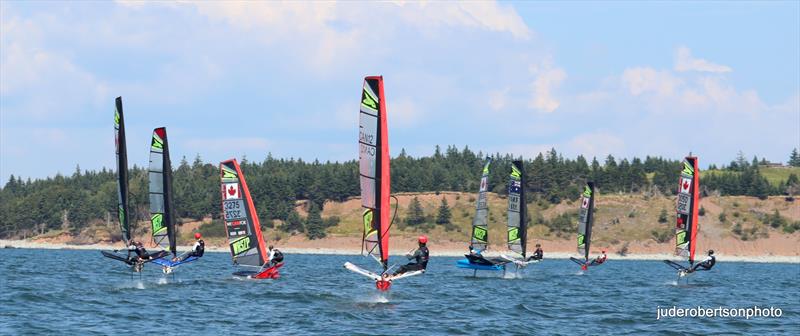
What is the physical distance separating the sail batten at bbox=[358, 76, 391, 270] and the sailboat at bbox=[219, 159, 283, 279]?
647 inches

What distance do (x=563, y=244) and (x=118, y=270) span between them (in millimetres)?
113904

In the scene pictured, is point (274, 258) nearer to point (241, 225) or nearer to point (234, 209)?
point (241, 225)

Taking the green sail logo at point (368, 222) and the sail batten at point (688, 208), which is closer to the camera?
the green sail logo at point (368, 222)

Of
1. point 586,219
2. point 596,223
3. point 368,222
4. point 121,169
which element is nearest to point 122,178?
point 121,169

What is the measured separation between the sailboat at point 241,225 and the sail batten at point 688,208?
76.6 ft

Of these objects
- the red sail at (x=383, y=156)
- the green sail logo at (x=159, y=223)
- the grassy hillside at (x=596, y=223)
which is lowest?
the grassy hillside at (x=596, y=223)

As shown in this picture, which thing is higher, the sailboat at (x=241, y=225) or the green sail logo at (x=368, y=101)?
the green sail logo at (x=368, y=101)

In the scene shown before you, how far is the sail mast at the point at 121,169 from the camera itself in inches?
1850

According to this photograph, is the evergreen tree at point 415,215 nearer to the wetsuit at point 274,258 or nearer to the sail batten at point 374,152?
the wetsuit at point 274,258

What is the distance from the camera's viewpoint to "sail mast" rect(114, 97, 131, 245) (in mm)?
47000

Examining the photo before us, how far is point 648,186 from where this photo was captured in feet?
654

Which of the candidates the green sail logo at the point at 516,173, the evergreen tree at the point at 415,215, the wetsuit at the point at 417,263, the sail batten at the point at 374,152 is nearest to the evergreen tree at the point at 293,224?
the evergreen tree at the point at 415,215

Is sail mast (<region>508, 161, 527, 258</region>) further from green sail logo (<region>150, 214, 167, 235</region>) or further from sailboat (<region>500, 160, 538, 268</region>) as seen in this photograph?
green sail logo (<region>150, 214, 167, 235</region>)

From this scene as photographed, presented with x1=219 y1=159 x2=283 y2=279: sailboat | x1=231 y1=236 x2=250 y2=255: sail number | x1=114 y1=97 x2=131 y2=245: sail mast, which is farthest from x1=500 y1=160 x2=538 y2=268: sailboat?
x1=114 y1=97 x2=131 y2=245: sail mast
